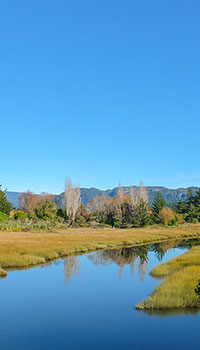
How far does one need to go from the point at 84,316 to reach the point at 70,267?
11.5 m

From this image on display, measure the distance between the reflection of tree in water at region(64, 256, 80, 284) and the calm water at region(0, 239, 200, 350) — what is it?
0.44 ft

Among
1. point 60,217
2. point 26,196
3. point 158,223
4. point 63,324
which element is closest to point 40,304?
point 63,324

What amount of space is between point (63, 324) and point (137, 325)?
8.71 feet

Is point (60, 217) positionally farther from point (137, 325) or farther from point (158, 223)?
point (137, 325)

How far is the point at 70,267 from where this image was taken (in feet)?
79.5

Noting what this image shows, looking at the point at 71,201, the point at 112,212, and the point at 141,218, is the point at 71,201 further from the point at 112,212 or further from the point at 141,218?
the point at 141,218

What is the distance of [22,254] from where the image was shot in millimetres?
26984

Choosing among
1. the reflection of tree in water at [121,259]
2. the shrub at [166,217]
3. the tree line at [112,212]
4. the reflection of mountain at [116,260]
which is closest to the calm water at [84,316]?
the reflection of mountain at [116,260]

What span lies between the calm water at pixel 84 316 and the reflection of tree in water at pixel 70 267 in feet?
0.44

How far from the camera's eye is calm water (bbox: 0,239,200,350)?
10.2 m

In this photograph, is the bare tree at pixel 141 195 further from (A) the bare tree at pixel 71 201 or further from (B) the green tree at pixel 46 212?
(B) the green tree at pixel 46 212

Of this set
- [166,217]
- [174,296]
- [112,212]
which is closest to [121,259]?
[174,296]

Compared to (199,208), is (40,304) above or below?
below

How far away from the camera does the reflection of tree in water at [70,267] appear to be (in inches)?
828
